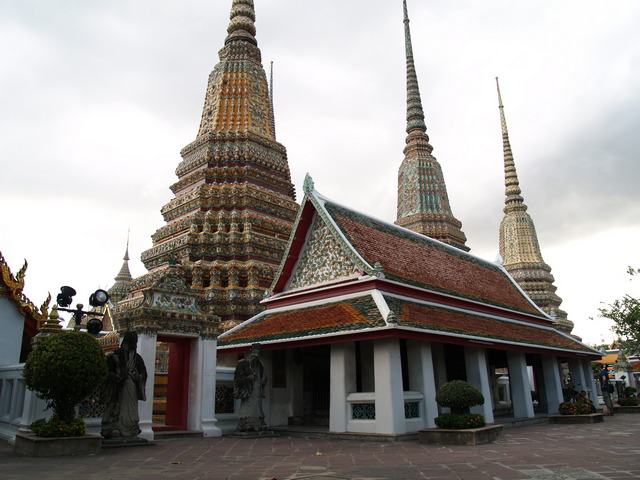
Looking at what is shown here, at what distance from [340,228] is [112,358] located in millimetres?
6586

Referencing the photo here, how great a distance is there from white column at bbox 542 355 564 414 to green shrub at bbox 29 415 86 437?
14.4m

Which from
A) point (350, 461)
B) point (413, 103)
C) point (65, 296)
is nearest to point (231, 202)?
point (65, 296)

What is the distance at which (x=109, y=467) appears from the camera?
23.2 feet

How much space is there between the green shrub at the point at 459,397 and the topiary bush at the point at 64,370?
20.6ft

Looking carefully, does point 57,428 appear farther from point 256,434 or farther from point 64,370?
point 256,434

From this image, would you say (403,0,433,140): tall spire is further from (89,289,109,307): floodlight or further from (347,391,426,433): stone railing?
(89,289,109,307): floodlight

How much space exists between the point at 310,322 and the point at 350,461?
207 inches

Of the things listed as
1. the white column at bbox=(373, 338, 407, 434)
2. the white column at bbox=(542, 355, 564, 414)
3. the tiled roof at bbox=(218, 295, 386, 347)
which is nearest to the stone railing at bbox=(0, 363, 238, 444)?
the tiled roof at bbox=(218, 295, 386, 347)

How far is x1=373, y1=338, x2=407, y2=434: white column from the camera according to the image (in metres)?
10.5

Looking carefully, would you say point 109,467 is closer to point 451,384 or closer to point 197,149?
point 451,384

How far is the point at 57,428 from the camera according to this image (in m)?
8.46

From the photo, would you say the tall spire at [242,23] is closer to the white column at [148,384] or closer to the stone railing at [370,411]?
the white column at [148,384]

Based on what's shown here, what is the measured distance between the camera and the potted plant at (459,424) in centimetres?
969

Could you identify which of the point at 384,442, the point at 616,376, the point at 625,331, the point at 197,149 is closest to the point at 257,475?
the point at 384,442
